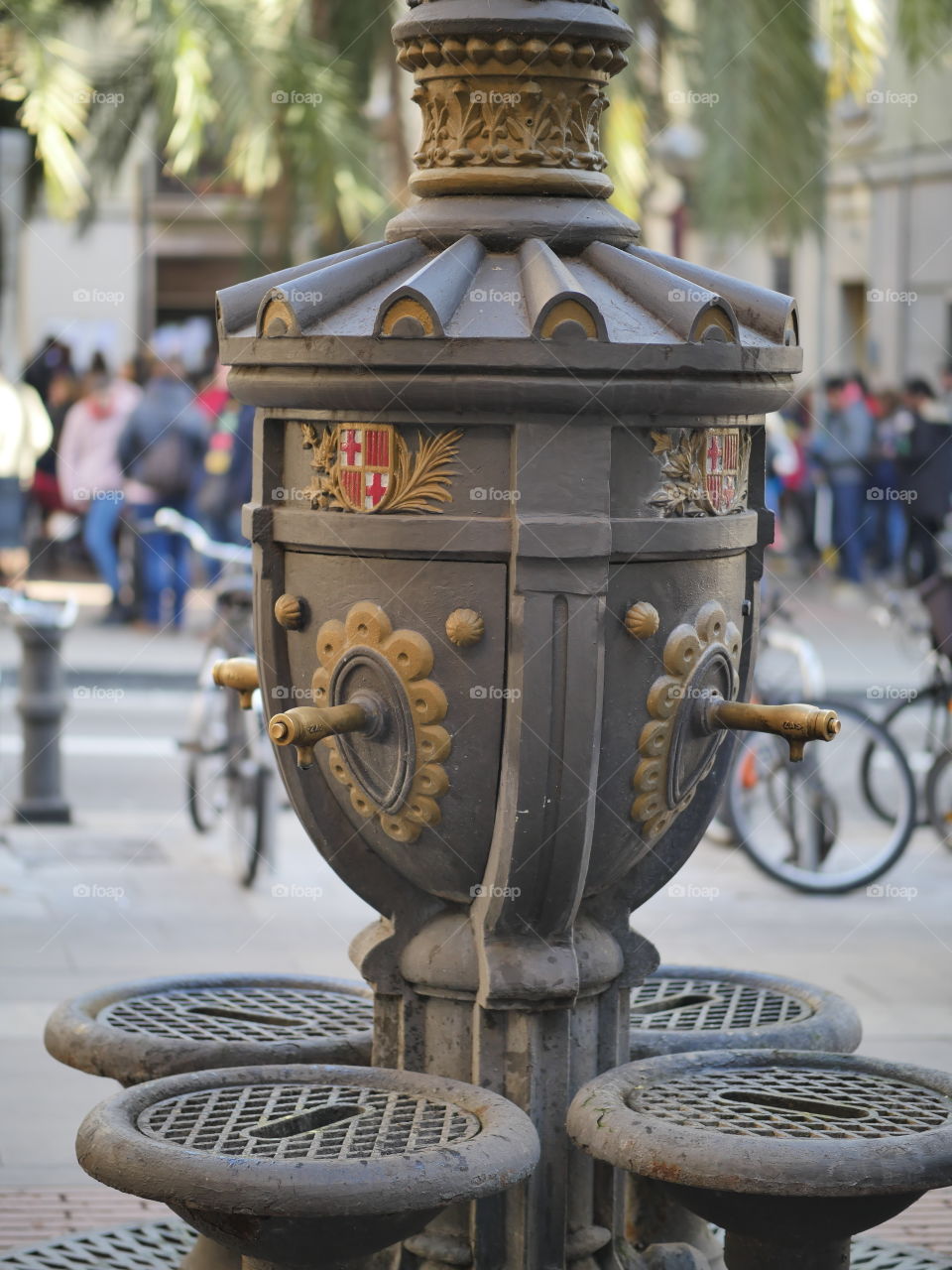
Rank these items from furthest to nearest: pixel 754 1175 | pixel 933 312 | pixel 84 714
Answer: pixel 933 312, pixel 84 714, pixel 754 1175

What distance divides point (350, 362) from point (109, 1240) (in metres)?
2.05

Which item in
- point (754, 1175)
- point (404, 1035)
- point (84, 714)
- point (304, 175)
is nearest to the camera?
point (754, 1175)

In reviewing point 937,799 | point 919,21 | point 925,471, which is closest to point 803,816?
point 937,799

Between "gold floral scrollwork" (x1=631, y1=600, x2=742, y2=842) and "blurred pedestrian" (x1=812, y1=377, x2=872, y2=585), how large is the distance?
15.2 metres

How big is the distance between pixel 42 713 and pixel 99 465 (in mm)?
6761

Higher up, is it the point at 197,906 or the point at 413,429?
the point at 413,429

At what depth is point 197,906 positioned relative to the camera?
801 cm

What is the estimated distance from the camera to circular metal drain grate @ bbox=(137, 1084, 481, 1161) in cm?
340

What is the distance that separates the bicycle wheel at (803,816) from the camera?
8.54 m

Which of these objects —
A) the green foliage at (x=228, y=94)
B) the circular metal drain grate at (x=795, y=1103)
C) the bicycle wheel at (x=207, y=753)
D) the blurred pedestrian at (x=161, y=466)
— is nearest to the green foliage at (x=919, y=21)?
the green foliage at (x=228, y=94)

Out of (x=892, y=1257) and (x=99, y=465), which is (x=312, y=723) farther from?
(x=99, y=465)

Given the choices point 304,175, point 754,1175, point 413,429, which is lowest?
point 754,1175

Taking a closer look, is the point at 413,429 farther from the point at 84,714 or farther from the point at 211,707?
the point at 84,714

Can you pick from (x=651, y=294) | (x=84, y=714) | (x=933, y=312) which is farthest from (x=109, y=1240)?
(x=933, y=312)
